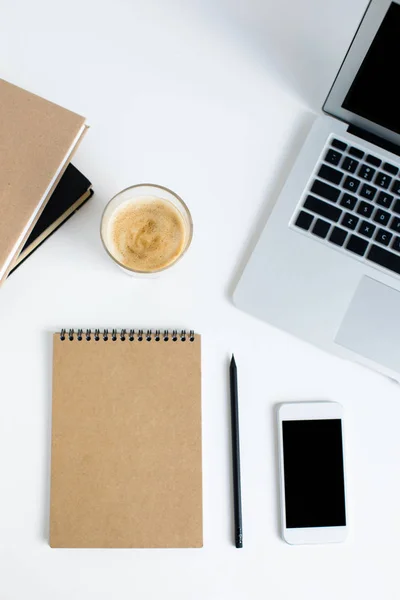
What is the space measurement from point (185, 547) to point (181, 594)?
59mm

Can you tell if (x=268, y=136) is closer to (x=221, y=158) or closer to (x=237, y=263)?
(x=221, y=158)

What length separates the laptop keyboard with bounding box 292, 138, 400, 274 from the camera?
750mm

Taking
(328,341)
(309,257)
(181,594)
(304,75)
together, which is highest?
(304,75)

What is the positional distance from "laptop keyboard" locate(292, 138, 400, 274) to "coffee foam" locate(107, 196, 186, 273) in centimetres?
15

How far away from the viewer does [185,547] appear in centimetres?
74

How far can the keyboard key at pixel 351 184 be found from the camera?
0.76 m

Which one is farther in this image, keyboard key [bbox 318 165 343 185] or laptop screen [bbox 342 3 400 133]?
keyboard key [bbox 318 165 343 185]

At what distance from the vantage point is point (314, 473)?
753 mm

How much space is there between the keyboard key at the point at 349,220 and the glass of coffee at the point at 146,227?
0.18 m

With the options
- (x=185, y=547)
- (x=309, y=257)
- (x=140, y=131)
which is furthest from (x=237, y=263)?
(x=185, y=547)

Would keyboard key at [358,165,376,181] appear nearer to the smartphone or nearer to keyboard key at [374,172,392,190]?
keyboard key at [374,172,392,190]

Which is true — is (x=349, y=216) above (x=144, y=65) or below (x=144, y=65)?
below

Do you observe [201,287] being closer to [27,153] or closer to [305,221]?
[305,221]

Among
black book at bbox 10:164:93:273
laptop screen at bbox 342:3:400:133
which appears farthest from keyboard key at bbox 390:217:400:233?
black book at bbox 10:164:93:273
